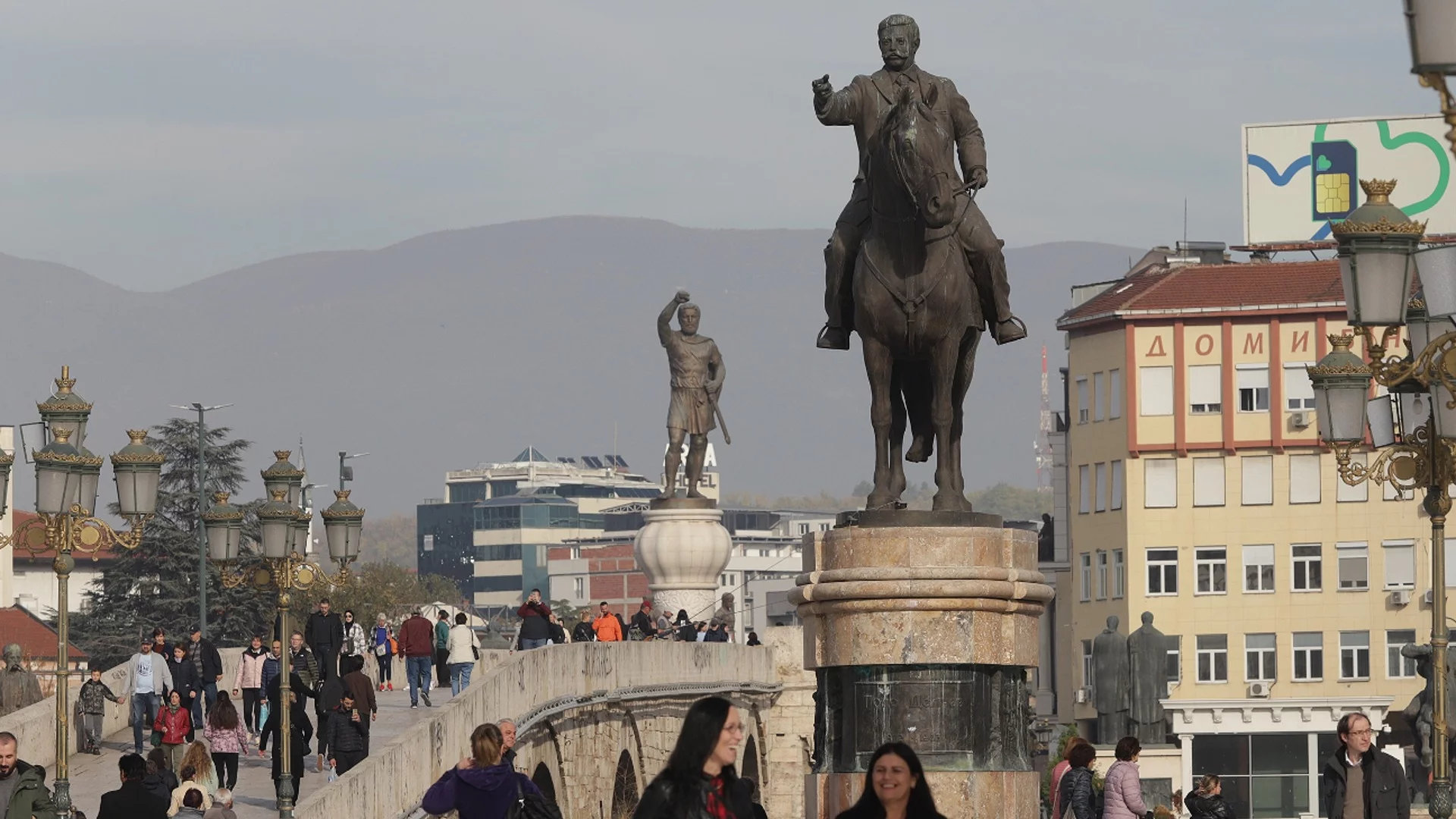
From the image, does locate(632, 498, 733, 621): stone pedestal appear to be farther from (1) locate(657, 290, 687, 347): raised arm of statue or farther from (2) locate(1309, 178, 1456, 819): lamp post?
(2) locate(1309, 178, 1456, 819): lamp post

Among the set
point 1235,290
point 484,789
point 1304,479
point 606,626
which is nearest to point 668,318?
point 606,626

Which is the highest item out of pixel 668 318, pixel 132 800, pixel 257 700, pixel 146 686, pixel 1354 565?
pixel 668 318

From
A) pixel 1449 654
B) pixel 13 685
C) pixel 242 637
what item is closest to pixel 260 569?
pixel 13 685

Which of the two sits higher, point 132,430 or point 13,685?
point 132,430

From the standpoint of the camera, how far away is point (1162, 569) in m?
83.1

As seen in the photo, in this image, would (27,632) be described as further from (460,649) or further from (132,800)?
(132,800)

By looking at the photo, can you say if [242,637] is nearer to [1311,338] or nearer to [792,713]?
[1311,338]

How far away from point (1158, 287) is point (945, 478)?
2721 inches

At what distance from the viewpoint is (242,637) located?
266 feet

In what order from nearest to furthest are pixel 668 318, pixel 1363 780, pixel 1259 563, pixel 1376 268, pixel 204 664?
pixel 1363 780 → pixel 1376 268 → pixel 204 664 → pixel 668 318 → pixel 1259 563

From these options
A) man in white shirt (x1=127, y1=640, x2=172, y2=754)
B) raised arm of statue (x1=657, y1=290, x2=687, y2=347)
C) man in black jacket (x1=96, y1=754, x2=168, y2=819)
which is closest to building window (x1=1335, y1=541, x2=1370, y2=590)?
raised arm of statue (x1=657, y1=290, x2=687, y2=347)

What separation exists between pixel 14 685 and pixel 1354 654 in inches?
2116

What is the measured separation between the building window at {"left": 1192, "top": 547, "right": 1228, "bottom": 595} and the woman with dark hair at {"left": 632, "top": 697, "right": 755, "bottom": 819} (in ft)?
242

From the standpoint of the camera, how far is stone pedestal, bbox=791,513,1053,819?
14.8 metres
